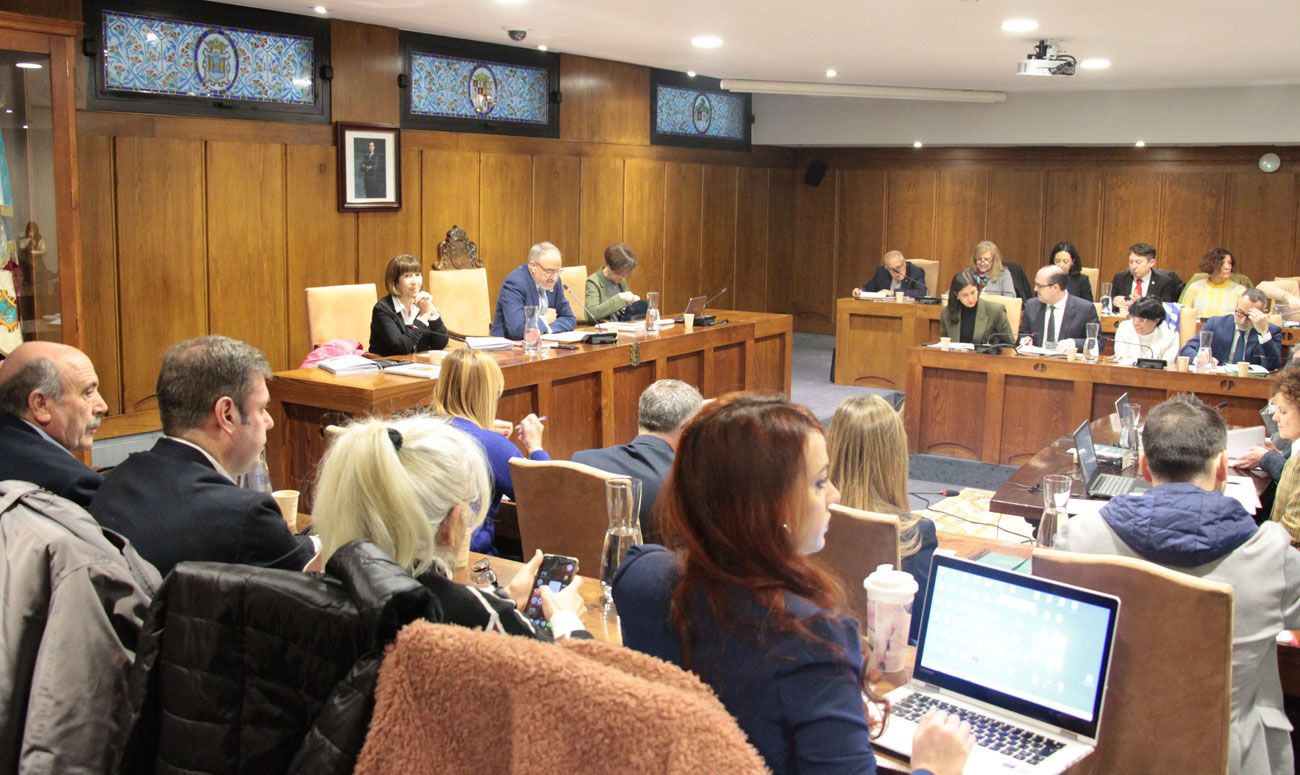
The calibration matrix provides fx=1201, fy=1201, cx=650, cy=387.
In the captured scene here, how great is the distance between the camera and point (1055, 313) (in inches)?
293

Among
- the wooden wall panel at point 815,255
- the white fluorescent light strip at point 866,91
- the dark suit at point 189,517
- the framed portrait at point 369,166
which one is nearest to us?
the dark suit at point 189,517

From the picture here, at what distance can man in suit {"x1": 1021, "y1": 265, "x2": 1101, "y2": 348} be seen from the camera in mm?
7289

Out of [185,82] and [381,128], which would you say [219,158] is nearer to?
[185,82]

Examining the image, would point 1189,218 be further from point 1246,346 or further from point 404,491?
point 404,491

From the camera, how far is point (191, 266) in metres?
6.48

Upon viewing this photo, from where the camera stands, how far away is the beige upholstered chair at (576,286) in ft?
25.9

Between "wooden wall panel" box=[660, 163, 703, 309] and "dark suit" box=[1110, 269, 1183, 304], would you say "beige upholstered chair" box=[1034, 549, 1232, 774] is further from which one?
"wooden wall panel" box=[660, 163, 703, 309]

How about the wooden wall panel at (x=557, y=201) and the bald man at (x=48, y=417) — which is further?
the wooden wall panel at (x=557, y=201)

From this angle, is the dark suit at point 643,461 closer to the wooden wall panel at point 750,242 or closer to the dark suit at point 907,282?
the dark suit at point 907,282

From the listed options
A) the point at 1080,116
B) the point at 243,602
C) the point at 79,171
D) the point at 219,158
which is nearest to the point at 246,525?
the point at 243,602

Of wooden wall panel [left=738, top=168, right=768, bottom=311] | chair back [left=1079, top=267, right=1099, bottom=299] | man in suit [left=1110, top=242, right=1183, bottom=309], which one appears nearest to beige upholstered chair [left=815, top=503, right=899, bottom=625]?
man in suit [left=1110, top=242, right=1183, bottom=309]

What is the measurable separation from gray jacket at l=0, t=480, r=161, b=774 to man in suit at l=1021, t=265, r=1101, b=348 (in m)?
6.27

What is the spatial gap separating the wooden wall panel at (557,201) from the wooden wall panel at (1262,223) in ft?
20.0

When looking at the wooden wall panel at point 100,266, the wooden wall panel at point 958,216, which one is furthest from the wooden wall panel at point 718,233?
the wooden wall panel at point 100,266
